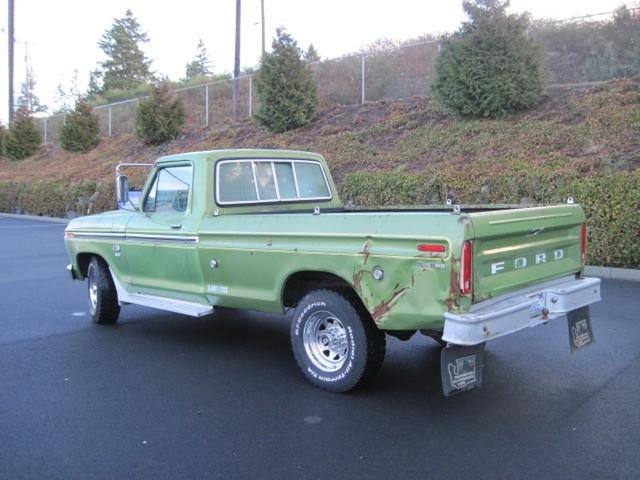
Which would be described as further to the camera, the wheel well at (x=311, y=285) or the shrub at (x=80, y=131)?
the shrub at (x=80, y=131)

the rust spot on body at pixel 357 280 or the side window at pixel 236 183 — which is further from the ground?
the side window at pixel 236 183

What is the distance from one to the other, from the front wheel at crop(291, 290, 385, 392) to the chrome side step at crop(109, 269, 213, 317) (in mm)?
1147

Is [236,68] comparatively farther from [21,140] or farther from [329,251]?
[329,251]

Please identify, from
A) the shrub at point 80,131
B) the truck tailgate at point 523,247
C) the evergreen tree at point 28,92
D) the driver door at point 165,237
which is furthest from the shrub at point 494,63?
the evergreen tree at point 28,92

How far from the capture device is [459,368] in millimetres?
4414

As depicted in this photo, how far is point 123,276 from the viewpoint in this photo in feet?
23.2

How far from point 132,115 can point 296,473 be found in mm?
32731

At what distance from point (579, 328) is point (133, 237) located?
435 centimetres

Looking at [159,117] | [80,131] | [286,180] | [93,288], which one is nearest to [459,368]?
[286,180]

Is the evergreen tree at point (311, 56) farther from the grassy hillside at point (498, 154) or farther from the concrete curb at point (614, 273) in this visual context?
the concrete curb at point (614, 273)

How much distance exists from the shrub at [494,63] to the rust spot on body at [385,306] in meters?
11.9

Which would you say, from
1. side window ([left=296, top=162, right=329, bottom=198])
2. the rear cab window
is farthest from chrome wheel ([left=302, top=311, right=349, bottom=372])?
side window ([left=296, top=162, right=329, bottom=198])

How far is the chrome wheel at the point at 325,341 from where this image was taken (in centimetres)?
511

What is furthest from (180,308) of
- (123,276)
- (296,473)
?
(296,473)
